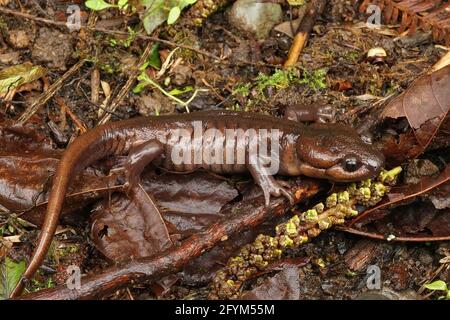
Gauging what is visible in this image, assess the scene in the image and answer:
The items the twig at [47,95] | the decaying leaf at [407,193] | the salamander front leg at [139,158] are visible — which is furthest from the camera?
the twig at [47,95]

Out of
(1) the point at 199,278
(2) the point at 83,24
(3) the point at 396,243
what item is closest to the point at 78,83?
(2) the point at 83,24

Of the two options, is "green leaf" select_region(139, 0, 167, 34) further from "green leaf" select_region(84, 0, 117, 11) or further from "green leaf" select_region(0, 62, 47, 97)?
"green leaf" select_region(0, 62, 47, 97)

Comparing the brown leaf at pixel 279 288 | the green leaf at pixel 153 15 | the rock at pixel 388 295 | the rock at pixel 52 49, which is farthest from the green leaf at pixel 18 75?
the rock at pixel 388 295

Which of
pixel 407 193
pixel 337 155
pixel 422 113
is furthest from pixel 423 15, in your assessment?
pixel 407 193

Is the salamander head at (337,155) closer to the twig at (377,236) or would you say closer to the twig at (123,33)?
the twig at (377,236)
